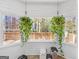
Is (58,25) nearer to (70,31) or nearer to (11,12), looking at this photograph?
(70,31)

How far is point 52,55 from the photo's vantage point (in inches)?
125

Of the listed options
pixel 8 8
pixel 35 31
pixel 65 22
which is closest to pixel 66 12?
pixel 65 22

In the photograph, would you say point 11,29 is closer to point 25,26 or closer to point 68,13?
point 25,26

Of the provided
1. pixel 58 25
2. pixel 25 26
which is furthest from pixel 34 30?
pixel 58 25

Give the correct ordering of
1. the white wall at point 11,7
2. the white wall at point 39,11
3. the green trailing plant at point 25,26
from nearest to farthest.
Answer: the white wall at point 11,7, the white wall at point 39,11, the green trailing plant at point 25,26

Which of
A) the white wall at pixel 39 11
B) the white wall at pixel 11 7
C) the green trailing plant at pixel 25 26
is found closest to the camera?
the white wall at pixel 11 7

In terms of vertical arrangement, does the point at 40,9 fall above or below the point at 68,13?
above

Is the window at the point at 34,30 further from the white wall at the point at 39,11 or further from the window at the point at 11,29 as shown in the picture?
the white wall at the point at 39,11

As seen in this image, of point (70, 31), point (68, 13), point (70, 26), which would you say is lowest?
point (70, 31)

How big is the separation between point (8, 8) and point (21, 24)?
19.2 inches

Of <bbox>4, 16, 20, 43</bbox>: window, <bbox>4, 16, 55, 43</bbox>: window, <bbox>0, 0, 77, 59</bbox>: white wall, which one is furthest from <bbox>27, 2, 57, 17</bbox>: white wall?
<bbox>4, 16, 20, 43</bbox>: window

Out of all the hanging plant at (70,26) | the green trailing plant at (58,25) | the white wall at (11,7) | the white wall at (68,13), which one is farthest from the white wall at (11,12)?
the hanging plant at (70,26)

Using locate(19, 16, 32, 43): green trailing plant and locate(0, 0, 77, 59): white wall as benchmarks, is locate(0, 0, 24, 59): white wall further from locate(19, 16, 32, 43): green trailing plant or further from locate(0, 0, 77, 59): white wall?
locate(19, 16, 32, 43): green trailing plant

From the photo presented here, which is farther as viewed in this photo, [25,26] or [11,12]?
[25,26]
